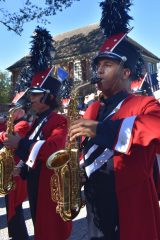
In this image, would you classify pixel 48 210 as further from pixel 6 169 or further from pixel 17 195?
pixel 17 195

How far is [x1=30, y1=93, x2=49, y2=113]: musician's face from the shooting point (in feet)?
13.3

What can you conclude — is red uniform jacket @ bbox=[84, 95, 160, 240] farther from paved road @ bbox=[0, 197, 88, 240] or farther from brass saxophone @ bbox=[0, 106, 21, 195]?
paved road @ bbox=[0, 197, 88, 240]

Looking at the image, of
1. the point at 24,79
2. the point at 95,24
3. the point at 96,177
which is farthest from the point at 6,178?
the point at 95,24

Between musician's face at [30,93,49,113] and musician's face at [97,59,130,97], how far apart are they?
1.41 meters

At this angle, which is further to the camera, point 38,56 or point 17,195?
point 38,56

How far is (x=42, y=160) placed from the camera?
12.1 ft

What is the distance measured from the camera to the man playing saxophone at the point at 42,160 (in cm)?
346

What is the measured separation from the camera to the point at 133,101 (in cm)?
258

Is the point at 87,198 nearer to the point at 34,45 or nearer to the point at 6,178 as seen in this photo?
the point at 6,178

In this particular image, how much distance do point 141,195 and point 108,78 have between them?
0.93 m

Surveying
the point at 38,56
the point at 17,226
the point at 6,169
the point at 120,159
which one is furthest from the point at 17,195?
the point at 120,159

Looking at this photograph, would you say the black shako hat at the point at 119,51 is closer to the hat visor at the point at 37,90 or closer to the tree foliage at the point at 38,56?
the hat visor at the point at 37,90

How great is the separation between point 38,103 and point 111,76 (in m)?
1.55

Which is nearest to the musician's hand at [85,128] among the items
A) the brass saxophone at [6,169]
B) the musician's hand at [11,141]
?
the musician's hand at [11,141]
